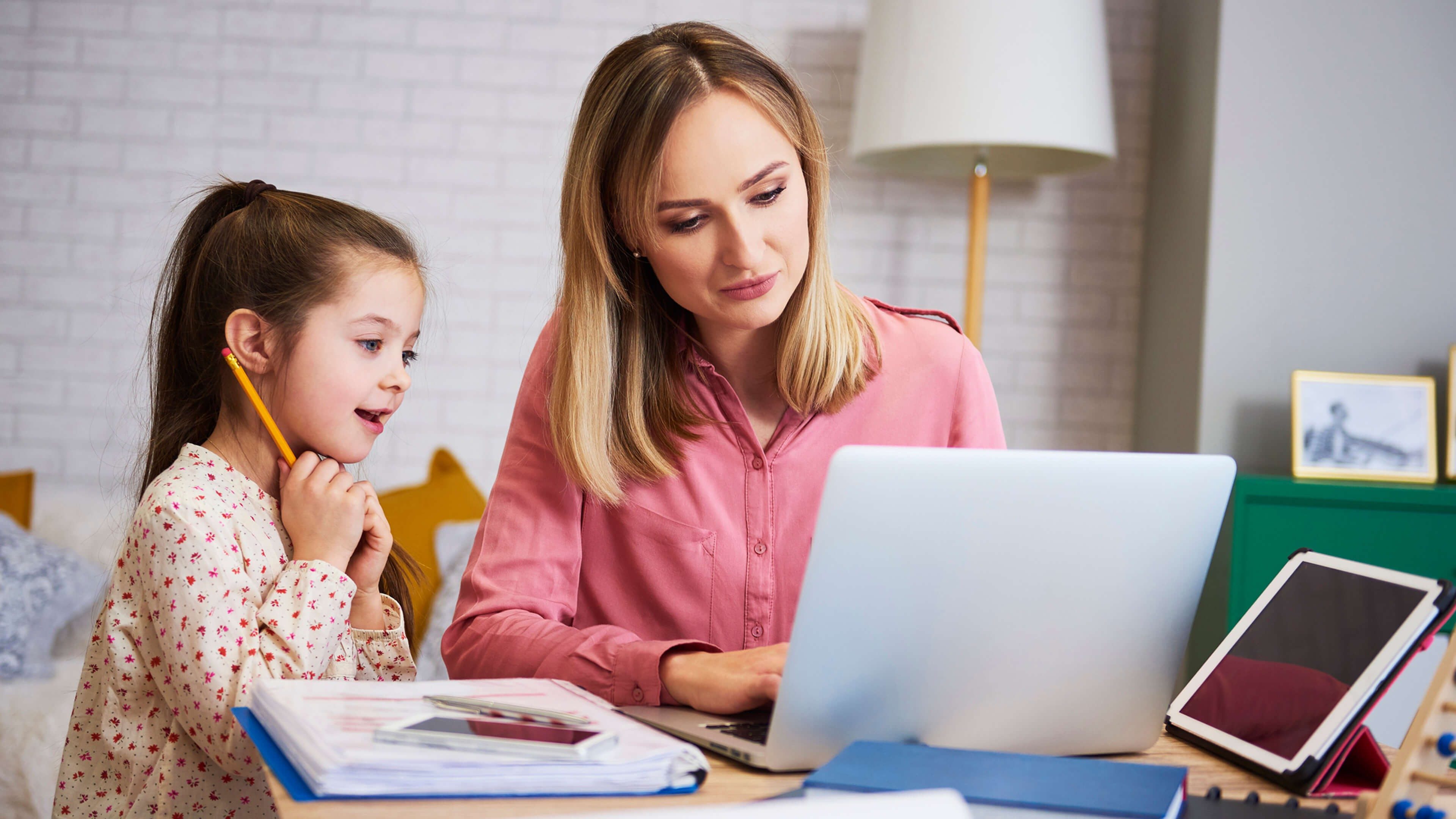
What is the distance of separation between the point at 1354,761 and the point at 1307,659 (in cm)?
8

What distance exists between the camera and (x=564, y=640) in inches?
40.9

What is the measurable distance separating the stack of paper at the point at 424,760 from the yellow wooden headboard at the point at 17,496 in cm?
233

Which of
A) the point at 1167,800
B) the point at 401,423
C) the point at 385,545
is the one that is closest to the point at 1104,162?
the point at 401,423

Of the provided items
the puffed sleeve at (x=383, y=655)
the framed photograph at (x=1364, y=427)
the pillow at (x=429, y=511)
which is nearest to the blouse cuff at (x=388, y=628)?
the puffed sleeve at (x=383, y=655)

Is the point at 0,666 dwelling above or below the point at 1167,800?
below

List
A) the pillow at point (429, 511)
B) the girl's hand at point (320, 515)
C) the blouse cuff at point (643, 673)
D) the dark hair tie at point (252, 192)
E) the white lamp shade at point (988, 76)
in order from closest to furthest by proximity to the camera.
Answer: the blouse cuff at point (643, 673) < the girl's hand at point (320, 515) < the dark hair tie at point (252, 192) < the pillow at point (429, 511) < the white lamp shade at point (988, 76)

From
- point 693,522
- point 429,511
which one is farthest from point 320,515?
point 429,511

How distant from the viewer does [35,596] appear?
227cm

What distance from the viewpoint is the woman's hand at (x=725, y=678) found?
849 mm

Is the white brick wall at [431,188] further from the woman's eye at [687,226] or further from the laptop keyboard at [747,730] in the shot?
the laptop keyboard at [747,730]

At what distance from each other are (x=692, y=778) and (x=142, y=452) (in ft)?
2.84

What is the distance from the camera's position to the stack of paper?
66 cm

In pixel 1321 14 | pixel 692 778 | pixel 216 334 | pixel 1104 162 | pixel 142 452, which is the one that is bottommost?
pixel 692 778

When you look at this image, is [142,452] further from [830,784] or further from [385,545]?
[830,784]
